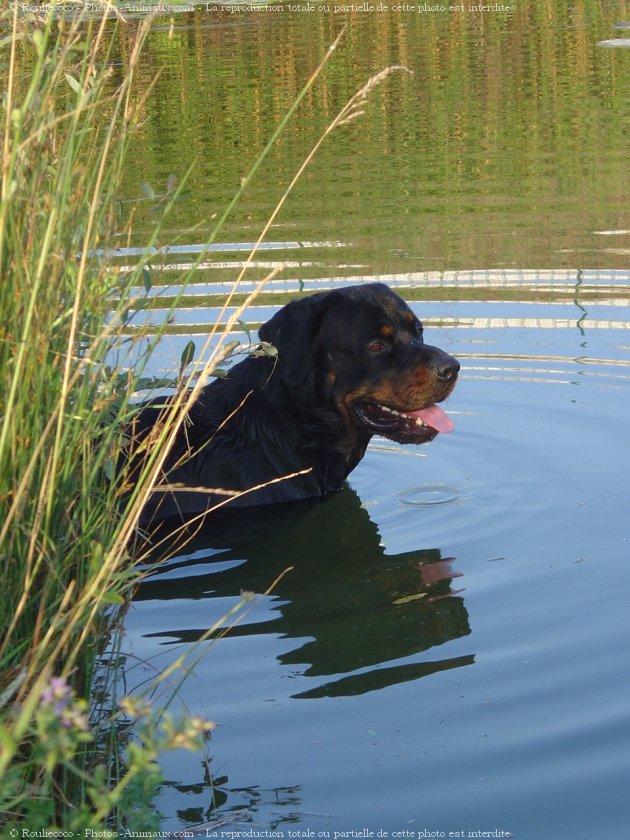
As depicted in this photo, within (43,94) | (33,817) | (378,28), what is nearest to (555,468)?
(43,94)

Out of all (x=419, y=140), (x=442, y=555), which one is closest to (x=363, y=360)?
(x=442, y=555)

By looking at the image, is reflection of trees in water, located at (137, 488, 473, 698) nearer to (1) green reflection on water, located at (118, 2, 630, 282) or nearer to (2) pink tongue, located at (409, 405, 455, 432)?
(2) pink tongue, located at (409, 405, 455, 432)

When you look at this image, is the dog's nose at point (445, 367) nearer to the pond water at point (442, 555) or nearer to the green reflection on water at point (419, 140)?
the pond water at point (442, 555)

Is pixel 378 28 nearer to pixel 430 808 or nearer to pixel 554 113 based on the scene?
pixel 554 113

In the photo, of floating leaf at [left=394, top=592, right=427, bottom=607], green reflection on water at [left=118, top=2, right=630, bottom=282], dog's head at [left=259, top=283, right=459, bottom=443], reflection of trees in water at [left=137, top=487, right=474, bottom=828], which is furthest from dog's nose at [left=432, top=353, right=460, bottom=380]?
green reflection on water at [left=118, top=2, right=630, bottom=282]

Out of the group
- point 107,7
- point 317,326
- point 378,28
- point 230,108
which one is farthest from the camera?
point 378,28

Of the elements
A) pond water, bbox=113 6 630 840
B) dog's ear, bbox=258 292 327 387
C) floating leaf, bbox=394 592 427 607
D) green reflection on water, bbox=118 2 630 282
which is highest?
green reflection on water, bbox=118 2 630 282

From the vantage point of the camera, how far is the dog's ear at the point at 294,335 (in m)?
6.05

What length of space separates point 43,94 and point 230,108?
14.7 metres

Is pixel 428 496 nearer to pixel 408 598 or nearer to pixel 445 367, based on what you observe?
pixel 445 367

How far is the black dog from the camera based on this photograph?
19.7ft

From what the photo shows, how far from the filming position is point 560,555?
5.32 meters

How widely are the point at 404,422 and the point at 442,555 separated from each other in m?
1.00

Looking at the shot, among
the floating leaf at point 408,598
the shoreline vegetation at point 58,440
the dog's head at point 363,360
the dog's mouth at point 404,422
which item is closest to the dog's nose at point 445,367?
the dog's head at point 363,360
